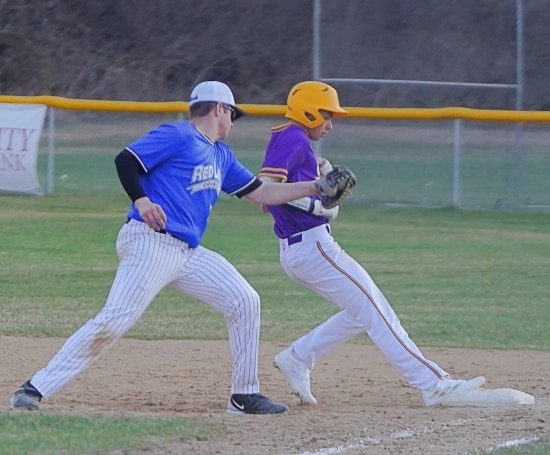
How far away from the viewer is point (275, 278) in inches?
491

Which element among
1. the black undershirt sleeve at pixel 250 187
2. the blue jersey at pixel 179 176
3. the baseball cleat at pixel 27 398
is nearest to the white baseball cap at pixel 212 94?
the blue jersey at pixel 179 176

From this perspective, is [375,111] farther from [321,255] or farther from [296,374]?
[321,255]

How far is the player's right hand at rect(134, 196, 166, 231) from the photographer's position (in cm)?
612

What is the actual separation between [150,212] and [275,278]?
252 inches

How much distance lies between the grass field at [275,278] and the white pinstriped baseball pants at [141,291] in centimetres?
34

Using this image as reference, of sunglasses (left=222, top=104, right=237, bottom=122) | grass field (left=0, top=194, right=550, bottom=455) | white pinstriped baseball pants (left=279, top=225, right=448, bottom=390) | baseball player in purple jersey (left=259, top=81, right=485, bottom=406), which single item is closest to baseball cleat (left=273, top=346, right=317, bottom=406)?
baseball player in purple jersey (left=259, top=81, right=485, bottom=406)

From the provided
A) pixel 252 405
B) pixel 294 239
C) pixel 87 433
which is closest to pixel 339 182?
pixel 294 239

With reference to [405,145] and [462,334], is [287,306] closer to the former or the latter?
[462,334]

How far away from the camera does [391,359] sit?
22.3 feet

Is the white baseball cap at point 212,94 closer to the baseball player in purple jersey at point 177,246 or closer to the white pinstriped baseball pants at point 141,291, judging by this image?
the baseball player in purple jersey at point 177,246

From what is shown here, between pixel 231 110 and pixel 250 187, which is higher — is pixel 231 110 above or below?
above

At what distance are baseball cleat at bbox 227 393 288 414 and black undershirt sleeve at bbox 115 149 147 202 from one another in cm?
121

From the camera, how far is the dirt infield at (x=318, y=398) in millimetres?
5805

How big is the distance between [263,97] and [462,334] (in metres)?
25.9
